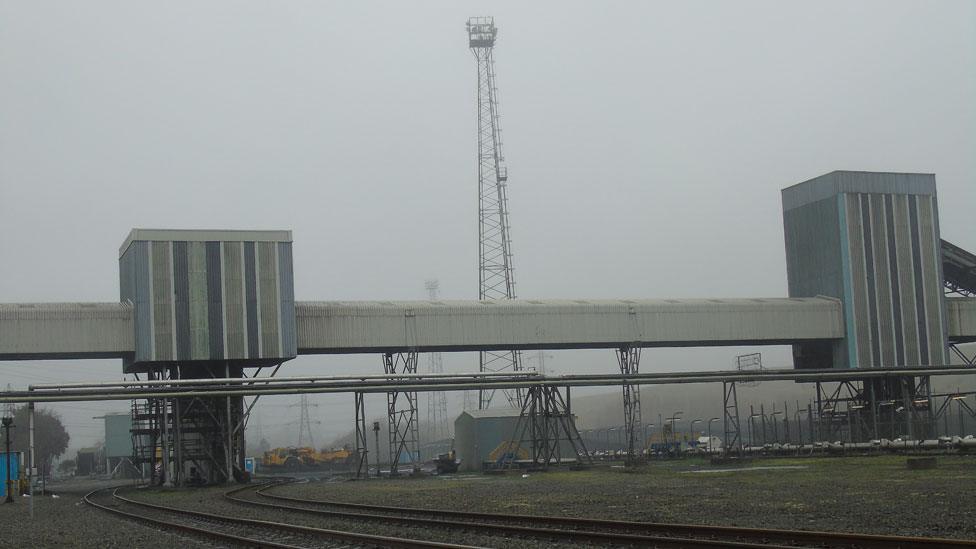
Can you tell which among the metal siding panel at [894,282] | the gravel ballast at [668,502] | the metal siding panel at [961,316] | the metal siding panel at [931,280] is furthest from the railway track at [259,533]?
the metal siding panel at [961,316]

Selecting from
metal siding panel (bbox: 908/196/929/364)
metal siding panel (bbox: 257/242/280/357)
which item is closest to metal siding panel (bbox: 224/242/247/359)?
metal siding panel (bbox: 257/242/280/357)

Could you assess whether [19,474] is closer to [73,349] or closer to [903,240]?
[73,349]

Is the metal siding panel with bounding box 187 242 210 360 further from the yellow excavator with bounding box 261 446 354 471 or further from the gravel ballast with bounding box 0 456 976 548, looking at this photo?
the yellow excavator with bounding box 261 446 354 471

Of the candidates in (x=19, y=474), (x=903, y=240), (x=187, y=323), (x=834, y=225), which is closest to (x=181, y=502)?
(x=187, y=323)

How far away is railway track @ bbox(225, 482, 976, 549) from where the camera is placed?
13.7 m

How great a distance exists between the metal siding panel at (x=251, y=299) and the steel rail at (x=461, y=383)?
2.68 metres

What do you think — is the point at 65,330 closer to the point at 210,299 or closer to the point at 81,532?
the point at 210,299

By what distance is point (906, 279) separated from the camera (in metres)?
56.2

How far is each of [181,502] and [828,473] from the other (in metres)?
20.1

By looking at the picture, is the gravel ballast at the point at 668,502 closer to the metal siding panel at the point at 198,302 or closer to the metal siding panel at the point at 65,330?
the metal siding panel at the point at 65,330

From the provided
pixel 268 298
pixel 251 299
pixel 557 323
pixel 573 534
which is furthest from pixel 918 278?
pixel 573 534

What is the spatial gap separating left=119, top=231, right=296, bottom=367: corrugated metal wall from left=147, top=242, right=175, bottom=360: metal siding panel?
45 mm

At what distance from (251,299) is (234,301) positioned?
0.78m

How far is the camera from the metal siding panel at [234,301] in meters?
48.4
